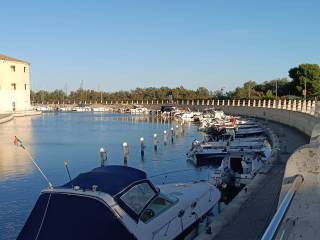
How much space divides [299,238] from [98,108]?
159m

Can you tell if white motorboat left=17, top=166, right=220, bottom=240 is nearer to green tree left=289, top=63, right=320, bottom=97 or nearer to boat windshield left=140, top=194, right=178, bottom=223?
boat windshield left=140, top=194, right=178, bottom=223

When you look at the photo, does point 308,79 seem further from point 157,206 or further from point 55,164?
point 157,206

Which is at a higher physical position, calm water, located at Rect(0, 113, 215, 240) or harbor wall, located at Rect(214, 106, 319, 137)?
harbor wall, located at Rect(214, 106, 319, 137)

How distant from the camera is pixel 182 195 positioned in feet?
42.6

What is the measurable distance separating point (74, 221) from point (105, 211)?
2.16 ft

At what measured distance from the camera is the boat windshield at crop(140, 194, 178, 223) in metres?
10.3

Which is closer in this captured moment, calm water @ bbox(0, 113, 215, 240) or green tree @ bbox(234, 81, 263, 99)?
calm water @ bbox(0, 113, 215, 240)

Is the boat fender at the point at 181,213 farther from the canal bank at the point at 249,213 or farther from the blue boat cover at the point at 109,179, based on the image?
the blue boat cover at the point at 109,179

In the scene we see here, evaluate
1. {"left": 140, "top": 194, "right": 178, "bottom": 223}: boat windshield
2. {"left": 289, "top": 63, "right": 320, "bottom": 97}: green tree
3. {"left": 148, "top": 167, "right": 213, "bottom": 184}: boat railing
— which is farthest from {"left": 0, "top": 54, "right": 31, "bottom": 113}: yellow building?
{"left": 140, "top": 194, "right": 178, "bottom": 223}: boat windshield

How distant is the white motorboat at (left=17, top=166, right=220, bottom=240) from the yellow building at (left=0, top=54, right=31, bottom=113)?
10230 centimetres

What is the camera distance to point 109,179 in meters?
10.2

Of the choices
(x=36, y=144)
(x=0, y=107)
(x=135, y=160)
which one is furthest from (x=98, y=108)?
(x=135, y=160)

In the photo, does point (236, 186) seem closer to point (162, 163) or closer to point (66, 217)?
point (162, 163)

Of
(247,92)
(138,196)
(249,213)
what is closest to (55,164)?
(249,213)
